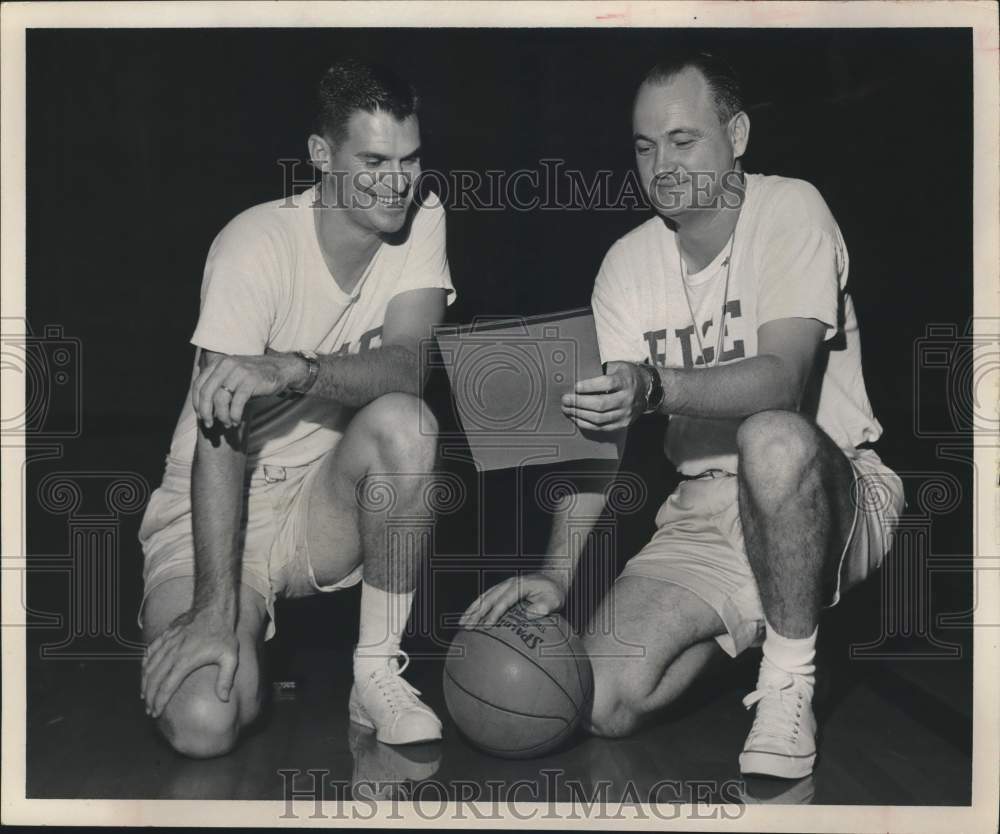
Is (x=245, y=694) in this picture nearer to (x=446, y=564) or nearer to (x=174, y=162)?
(x=446, y=564)

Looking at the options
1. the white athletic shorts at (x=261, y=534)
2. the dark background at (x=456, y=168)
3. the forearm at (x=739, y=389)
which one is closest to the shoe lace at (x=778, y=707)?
the dark background at (x=456, y=168)

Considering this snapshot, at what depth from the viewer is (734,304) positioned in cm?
354

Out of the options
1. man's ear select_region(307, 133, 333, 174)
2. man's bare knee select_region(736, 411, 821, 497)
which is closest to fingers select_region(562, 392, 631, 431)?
man's bare knee select_region(736, 411, 821, 497)

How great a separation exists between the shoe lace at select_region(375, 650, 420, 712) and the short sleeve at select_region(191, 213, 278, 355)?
95 centimetres

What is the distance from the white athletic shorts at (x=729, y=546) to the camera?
341 centimetres

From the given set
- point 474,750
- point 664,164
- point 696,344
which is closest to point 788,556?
point 696,344

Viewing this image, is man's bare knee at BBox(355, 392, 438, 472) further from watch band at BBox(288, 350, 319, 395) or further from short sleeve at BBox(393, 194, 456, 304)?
short sleeve at BBox(393, 194, 456, 304)

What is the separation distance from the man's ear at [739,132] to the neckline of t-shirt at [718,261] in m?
0.08

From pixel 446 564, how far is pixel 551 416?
525 millimetres

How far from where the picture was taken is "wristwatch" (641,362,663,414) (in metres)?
3.18

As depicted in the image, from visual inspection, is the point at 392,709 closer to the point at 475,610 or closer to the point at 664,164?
the point at 475,610

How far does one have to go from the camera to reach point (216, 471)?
3.36 m

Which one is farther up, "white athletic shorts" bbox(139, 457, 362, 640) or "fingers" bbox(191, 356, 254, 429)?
"fingers" bbox(191, 356, 254, 429)

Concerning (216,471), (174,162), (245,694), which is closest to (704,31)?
(174,162)
